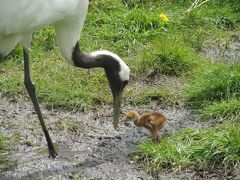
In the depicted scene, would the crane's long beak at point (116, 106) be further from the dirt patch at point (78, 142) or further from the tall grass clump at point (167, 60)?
the tall grass clump at point (167, 60)

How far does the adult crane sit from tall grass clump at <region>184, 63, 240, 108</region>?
871 mm

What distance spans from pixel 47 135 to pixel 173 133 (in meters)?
1.03

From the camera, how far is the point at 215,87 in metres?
6.98

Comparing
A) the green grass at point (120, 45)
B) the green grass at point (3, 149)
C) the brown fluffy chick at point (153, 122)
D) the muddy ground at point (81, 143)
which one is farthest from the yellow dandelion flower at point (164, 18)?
the green grass at point (3, 149)

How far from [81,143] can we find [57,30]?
941 millimetres

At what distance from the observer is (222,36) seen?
8.57 metres

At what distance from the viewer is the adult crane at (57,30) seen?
562 cm

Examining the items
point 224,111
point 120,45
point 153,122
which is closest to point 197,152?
→ point 153,122

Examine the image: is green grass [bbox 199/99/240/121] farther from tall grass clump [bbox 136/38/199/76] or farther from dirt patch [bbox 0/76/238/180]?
tall grass clump [bbox 136/38/199/76]

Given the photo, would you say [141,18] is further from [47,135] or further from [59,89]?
[47,135]

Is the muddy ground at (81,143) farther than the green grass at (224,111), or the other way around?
the green grass at (224,111)

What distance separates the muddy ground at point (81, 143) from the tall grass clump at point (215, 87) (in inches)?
5.8

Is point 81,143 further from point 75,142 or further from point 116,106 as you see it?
point 116,106

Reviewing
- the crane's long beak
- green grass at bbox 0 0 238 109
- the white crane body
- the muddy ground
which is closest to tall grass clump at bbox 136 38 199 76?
green grass at bbox 0 0 238 109
